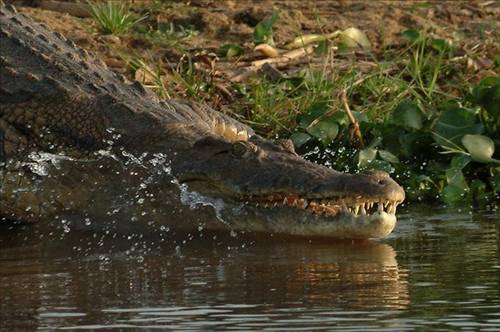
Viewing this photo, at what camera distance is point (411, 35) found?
31.8 feet

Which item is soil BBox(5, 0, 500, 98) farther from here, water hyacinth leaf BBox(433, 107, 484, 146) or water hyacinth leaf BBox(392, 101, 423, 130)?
water hyacinth leaf BBox(433, 107, 484, 146)

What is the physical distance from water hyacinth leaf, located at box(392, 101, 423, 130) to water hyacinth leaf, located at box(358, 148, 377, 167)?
254 millimetres

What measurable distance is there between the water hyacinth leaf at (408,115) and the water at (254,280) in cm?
105

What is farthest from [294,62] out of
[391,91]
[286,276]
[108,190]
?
[286,276]

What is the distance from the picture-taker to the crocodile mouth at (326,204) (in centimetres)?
608

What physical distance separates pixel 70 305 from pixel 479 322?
1367 millimetres

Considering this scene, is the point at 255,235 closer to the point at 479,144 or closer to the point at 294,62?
the point at 479,144

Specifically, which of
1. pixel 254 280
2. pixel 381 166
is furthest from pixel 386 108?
pixel 254 280

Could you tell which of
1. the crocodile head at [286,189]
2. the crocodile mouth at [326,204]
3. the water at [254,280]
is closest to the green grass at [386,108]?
the water at [254,280]

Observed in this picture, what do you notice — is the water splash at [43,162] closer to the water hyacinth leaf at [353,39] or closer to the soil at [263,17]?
the soil at [263,17]

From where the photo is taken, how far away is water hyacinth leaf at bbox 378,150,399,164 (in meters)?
7.79

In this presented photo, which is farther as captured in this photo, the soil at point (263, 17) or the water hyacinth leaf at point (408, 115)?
the soil at point (263, 17)

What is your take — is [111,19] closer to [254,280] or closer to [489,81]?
[489,81]

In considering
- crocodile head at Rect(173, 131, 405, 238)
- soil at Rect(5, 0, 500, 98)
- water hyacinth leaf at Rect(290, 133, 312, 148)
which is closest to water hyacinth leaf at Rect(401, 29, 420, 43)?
soil at Rect(5, 0, 500, 98)
